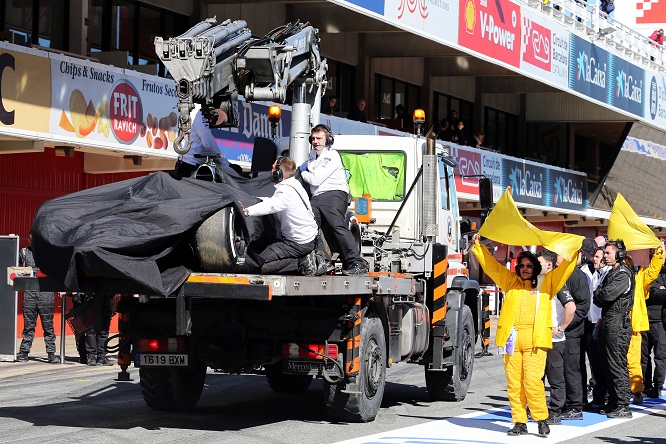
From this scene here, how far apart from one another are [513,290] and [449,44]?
54.8ft

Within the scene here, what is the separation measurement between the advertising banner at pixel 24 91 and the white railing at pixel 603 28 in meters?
16.6

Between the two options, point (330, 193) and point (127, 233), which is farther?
point (330, 193)

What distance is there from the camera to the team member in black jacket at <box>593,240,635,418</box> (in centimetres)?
1360

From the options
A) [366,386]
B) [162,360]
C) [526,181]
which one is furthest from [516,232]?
[526,181]

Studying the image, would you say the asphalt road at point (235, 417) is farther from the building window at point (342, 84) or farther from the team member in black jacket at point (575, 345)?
the building window at point (342, 84)

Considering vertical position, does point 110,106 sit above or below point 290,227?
above

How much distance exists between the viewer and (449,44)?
2805 cm

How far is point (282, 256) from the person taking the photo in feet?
36.3

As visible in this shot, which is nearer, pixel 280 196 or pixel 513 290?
pixel 280 196

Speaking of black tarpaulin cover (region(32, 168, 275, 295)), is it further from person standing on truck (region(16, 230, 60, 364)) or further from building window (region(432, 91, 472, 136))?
building window (region(432, 91, 472, 136))

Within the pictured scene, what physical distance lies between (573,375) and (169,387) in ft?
13.3

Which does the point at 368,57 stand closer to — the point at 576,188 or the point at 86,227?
the point at 576,188

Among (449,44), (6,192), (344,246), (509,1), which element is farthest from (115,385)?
(509,1)

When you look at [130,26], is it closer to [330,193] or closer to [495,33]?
[495,33]
